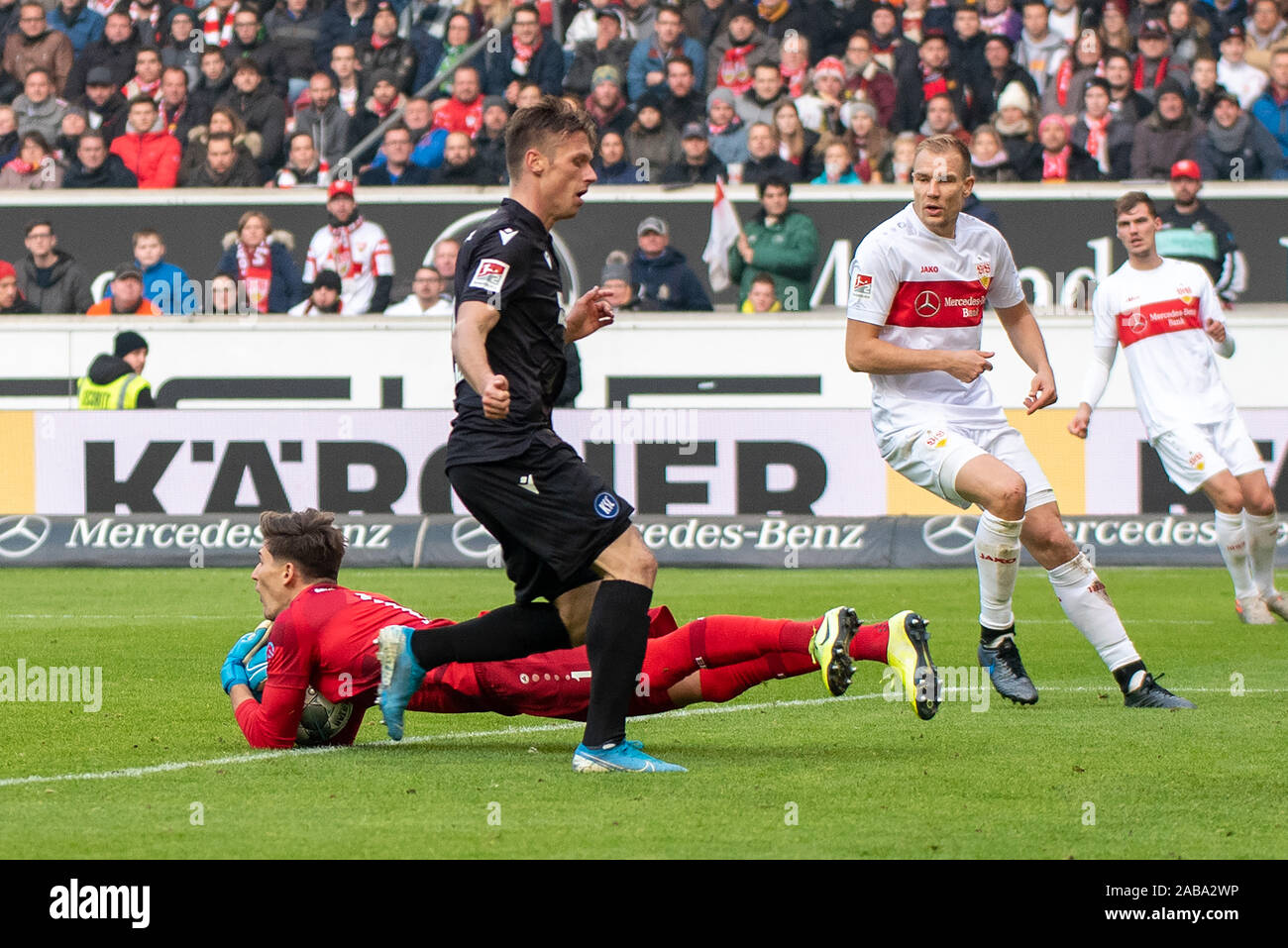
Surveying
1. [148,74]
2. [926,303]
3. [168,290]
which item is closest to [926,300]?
[926,303]

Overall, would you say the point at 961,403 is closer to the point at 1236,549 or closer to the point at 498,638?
the point at 498,638

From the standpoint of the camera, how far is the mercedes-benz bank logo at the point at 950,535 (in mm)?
15148

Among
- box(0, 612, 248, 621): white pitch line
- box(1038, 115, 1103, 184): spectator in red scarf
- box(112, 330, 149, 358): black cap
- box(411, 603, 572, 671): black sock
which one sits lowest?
box(0, 612, 248, 621): white pitch line

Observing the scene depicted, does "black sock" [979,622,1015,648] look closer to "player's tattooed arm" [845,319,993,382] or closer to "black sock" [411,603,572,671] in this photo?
"player's tattooed arm" [845,319,993,382]

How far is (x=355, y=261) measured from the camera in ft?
59.0

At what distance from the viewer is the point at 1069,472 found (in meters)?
15.7

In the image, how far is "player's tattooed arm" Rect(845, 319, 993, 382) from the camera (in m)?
7.17

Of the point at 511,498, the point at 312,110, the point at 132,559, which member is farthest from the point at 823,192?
the point at 511,498

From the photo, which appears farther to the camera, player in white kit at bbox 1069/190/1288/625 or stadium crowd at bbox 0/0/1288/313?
stadium crowd at bbox 0/0/1288/313

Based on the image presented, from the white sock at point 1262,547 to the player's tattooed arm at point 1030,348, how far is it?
11.9 feet

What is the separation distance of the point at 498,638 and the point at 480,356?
36.9 inches

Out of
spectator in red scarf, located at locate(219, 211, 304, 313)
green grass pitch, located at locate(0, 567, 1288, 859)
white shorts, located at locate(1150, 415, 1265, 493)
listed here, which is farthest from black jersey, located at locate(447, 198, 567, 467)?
spectator in red scarf, located at locate(219, 211, 304, 313)
